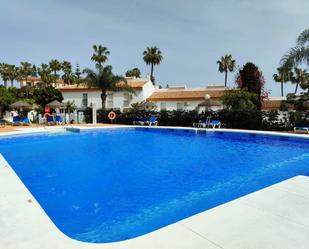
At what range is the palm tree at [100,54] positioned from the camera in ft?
117

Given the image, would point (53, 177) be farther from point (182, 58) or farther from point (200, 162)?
point (182, 58)

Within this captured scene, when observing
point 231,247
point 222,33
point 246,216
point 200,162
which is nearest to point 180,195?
point 246,216

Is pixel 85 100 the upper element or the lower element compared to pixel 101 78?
lower

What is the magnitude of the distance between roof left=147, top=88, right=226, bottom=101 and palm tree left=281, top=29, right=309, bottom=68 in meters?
23.2

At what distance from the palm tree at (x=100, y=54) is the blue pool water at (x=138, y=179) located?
25.7 metres

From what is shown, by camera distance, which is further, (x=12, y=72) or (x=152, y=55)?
(x=12, y=72)

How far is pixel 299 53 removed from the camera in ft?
29.4

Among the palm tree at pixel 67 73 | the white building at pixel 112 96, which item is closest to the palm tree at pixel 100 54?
the white building at pixel 112 96

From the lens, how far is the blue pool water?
4.73 m

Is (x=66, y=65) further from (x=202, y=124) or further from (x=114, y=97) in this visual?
(x=202, y=124)

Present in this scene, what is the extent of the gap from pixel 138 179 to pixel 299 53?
7111 mm

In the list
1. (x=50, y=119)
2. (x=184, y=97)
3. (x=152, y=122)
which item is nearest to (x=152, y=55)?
(x=184, y=97)

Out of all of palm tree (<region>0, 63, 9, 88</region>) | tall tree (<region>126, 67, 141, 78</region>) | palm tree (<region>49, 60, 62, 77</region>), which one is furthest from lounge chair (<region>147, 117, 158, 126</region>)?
palm tree (<region>0, 63, 9, 88</region>)

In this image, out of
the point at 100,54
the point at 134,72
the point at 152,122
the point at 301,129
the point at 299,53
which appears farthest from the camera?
the point at 134,72
